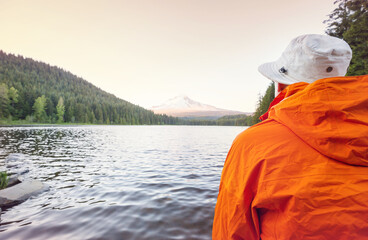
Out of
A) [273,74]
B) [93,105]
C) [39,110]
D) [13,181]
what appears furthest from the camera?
[93,105]

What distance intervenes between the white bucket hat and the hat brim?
10 millimetres

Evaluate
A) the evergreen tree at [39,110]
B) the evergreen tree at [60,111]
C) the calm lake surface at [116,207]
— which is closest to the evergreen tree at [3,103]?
the evergreen tree at [39,110]

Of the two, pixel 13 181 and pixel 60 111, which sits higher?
pixel 60 111

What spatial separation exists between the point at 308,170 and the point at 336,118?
359 millimetres

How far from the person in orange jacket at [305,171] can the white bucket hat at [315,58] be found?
517 mm

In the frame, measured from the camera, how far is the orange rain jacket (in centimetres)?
104

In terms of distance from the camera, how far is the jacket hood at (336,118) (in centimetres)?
107

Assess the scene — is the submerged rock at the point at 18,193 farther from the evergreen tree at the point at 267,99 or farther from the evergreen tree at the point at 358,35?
the evergreen tree at the point at 267,99

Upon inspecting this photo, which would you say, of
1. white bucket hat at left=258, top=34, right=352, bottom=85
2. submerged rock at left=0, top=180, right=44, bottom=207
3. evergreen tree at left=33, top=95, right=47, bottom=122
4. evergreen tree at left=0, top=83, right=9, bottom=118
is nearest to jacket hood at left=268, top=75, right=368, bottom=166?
white bucket hat at left=258, top=34, right=352, bottom=85

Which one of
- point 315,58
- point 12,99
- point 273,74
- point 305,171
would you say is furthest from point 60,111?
point 305,171

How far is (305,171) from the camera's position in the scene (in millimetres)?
1140

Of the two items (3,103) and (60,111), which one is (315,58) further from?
(60,111)

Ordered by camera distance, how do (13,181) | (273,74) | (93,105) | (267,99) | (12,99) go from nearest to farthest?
(273,74), (13,181), (267,99), (12,99), (93,105)

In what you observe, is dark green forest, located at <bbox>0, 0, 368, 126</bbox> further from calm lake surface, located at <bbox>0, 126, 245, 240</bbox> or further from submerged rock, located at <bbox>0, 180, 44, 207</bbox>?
submerged rock, located at <bbox>0, 180, 44, 207</bbox>
